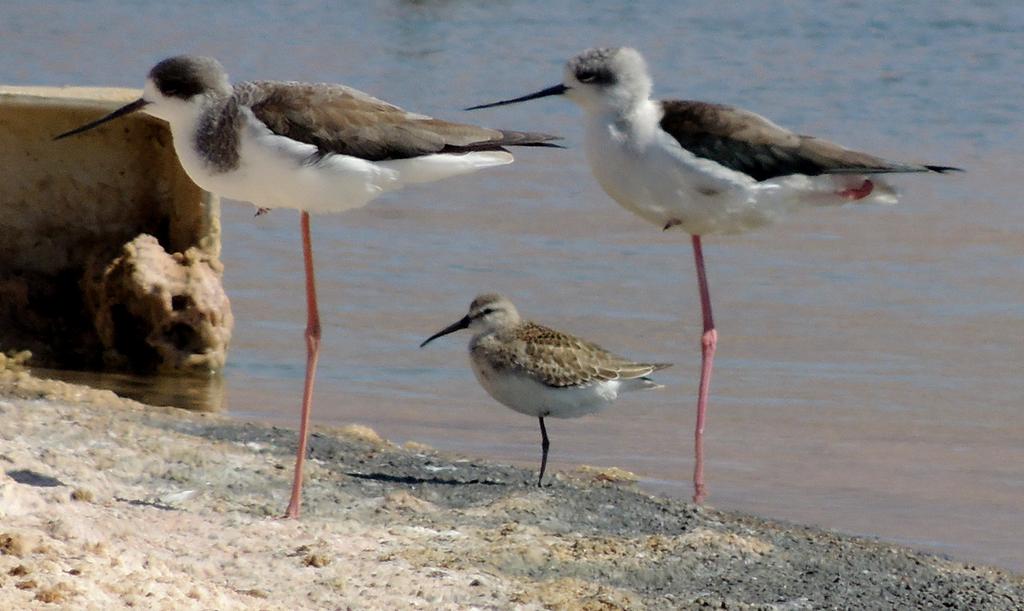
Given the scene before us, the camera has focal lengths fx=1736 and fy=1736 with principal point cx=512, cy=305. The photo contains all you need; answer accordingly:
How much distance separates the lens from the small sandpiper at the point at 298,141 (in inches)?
231

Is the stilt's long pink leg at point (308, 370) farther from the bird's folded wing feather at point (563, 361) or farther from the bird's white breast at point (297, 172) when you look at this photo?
the bird's folded wing feather at point (563, 361)

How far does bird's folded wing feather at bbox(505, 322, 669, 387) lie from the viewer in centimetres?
714

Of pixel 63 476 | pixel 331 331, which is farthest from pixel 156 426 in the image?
pixel 331 331

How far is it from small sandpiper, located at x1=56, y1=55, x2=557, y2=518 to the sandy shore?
43 cm

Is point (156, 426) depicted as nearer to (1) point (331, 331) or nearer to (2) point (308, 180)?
(2) point (308, 180)

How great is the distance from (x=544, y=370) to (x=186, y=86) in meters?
1.99

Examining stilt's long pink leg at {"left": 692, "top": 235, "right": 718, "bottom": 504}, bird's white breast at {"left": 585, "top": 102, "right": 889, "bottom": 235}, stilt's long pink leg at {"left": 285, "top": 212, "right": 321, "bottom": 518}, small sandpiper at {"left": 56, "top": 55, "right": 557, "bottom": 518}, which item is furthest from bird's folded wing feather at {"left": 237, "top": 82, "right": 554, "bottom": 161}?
stilt's long pink leg at {"left": 692, "top": 235, "right": 718, "bottom": 504}

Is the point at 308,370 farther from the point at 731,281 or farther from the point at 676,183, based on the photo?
the point at 731,281

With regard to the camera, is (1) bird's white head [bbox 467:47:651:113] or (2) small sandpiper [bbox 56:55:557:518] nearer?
(2) small sandpiper [bbox 56:55:557:518]

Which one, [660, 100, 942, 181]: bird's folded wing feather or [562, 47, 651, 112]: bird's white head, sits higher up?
[562, 47, 651, 112]: bird's white head

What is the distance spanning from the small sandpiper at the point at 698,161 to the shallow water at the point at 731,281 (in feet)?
2.90

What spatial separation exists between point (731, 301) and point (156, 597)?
6554 mm

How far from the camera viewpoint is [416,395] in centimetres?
852

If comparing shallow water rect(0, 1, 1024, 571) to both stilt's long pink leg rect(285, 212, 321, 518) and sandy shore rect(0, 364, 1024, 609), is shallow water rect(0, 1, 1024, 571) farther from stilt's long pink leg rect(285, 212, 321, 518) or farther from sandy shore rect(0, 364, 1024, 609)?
stilt's long pink leg rect(285, 212, 321, 518)
